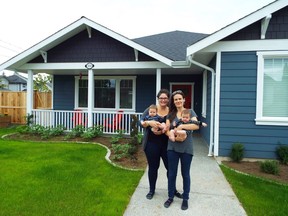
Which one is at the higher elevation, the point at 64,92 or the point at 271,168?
the point at 64,92

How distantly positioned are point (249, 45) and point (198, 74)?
433 cm

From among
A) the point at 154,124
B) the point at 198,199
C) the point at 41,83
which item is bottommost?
the point at 198,199

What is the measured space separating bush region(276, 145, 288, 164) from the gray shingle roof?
4121mm

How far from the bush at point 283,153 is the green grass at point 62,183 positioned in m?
3.20

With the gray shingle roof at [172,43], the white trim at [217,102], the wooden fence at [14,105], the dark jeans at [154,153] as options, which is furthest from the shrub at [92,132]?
the wooden fence at [14,105]

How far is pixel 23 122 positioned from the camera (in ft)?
41.0

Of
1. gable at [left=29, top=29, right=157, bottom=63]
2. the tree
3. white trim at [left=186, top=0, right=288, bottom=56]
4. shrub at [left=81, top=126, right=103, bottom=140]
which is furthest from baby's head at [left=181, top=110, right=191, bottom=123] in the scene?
the tree

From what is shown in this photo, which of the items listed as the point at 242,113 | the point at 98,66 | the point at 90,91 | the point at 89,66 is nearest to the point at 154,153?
the point at 242,113

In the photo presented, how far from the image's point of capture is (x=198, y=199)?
3.59m

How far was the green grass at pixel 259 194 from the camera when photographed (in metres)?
3.26

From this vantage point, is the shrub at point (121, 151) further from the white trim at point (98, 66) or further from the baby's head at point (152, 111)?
the white trim at point (98, 66)

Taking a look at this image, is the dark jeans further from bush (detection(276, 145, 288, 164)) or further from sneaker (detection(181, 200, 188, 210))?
bush (detection(276, 145, 288, 164))

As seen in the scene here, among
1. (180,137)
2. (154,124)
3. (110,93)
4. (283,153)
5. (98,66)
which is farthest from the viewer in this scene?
(110,93)

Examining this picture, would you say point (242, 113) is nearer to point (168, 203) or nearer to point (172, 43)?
point (168, 203)
